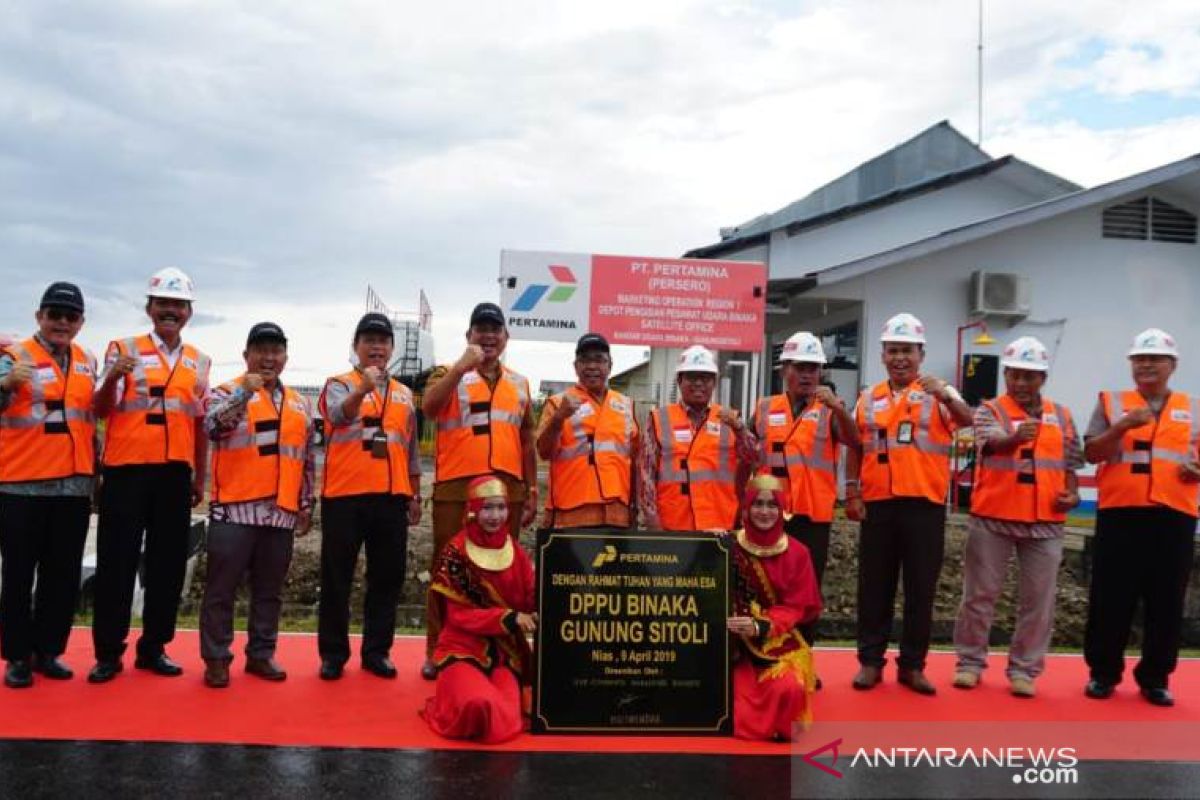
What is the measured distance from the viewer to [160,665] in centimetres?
544

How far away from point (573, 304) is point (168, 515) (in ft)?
24.0

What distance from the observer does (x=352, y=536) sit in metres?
5.45

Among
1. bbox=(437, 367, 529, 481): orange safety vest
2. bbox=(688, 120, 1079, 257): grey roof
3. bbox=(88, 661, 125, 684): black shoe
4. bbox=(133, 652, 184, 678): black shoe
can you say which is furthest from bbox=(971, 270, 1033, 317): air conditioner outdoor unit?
bbox=(88, 661, 125, 684): black shoe

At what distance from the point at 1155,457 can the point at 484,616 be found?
12.6ft

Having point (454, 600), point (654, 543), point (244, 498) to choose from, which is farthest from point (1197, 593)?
point (244, 498)

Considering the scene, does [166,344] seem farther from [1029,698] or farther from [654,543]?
[1029,698]

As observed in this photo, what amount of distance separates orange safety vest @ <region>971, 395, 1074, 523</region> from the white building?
8.06m

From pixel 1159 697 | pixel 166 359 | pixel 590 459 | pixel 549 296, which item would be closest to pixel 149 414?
pixel 166 359

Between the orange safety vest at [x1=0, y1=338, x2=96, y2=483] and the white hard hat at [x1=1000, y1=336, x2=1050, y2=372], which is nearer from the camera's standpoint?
the orange safety vest at [x1=0, y1=338, x2=96, y2=483]

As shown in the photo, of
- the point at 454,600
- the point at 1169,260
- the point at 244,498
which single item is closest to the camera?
the point at 454,600

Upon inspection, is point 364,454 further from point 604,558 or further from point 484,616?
point 604,558

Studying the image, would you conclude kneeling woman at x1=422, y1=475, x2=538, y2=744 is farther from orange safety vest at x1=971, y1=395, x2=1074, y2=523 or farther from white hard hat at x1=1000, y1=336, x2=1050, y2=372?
white hard hat at x1=1000, y1=336, x2=1050, y2=372

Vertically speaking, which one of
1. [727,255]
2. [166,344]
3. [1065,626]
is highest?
[727,255]

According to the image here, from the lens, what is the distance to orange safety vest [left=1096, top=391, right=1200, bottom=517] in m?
5.44
